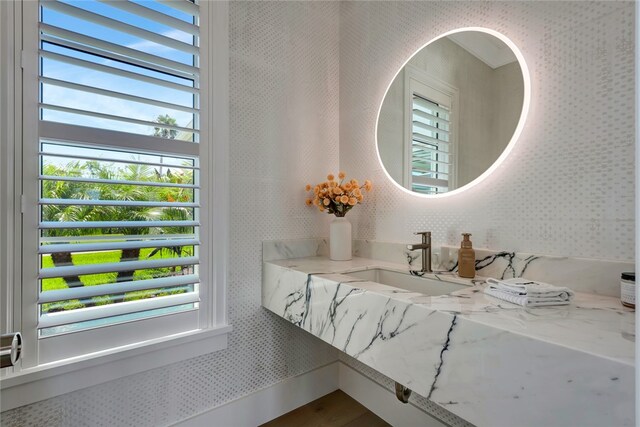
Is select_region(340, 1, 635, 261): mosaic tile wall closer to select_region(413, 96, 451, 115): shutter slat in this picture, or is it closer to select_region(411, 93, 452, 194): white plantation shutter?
select_region(411, 93, 452, 194): white plantation shutter

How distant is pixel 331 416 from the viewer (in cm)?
169

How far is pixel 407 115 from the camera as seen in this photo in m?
1.65

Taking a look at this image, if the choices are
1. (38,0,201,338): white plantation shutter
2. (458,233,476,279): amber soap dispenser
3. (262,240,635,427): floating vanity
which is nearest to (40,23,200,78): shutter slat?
(38,0,201,338): white plantation shutter

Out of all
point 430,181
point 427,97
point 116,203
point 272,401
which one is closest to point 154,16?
point 116,203

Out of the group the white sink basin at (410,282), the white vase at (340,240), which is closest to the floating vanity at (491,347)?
the white sink basin at (410,282)

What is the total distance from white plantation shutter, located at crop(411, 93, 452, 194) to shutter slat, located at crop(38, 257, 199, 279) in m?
1.22

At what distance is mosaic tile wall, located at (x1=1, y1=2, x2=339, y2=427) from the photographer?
1.38 meters

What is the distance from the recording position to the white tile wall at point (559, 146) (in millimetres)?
979

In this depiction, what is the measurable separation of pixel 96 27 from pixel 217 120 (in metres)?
0.57

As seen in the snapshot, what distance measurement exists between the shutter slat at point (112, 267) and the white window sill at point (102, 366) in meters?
0.33

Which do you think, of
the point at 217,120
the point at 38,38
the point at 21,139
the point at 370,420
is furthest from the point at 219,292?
the point at 38,38

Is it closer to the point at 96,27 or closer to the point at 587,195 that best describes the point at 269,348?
the point at 587,195

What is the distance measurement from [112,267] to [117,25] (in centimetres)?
101

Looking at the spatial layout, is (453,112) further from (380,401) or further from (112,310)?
(112,310)
